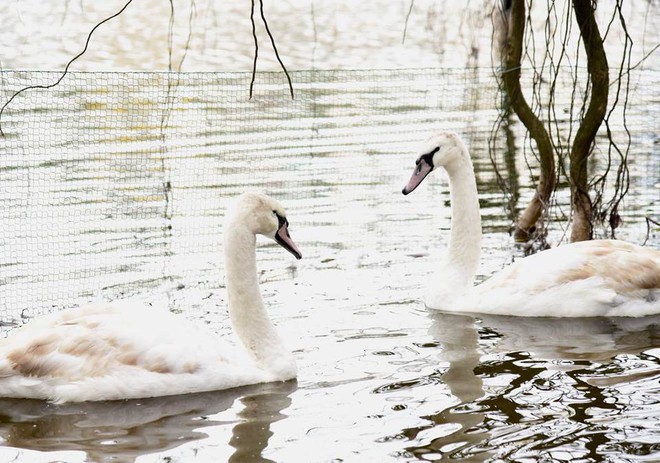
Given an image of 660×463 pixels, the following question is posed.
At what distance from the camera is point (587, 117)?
9.05 m

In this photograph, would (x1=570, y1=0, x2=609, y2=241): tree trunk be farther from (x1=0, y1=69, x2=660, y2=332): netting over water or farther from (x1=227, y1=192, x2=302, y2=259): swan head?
(x1=227, y1=192, x2=302, y2=259): swan head

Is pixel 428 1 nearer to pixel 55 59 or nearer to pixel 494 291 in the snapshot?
pixel 55 59

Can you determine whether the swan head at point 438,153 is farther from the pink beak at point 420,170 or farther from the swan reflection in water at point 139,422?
the swan reflection in water at point 139,422

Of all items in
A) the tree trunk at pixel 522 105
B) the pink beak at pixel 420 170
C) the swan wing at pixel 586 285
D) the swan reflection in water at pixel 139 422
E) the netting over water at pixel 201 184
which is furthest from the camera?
the tree trunk at pixel 522 105

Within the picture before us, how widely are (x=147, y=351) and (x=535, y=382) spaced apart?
2091 mm

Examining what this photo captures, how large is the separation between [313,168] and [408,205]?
1.22 m

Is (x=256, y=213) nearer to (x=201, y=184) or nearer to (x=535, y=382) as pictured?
(x=535, y=382)

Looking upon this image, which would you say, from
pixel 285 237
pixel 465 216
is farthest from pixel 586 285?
pixel 285 237

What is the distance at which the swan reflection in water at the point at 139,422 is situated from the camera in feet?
19.1

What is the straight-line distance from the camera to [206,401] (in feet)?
21.3

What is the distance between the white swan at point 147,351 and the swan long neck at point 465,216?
2093 mm

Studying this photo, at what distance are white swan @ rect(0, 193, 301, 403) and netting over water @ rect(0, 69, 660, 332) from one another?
5.97ft

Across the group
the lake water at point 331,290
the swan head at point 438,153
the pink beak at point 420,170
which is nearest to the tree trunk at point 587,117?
the lake water at point 331,290

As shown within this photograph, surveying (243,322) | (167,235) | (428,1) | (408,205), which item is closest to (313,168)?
(408,205)
